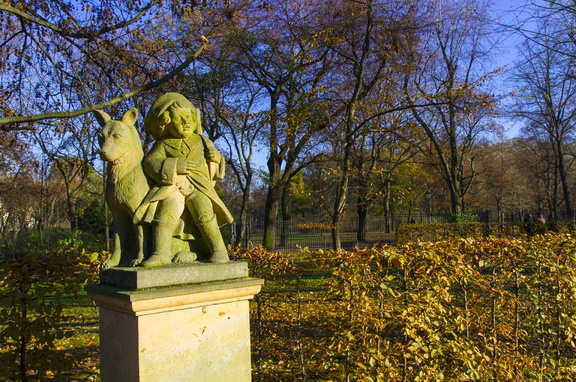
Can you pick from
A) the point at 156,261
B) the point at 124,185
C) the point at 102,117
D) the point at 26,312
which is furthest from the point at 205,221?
the point at 26,312

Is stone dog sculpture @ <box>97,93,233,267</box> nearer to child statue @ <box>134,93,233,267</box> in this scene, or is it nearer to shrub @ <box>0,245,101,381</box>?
child statue @ <box>134,93,233,267</box>

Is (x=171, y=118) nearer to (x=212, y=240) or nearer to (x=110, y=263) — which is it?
(x=212, y=240)

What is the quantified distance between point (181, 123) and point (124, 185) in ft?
2.25

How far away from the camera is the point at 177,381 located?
305cm

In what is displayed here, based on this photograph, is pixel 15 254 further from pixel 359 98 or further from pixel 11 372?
pixel 359 98

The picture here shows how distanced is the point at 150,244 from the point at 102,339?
0.80 metres

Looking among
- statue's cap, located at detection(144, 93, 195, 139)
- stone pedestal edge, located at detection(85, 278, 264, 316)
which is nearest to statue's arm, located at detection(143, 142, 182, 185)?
statue's cap, located at detection(144, 93, 195, 139)

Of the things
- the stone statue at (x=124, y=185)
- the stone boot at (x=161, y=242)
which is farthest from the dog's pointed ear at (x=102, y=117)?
the stone boot at (x=161, y=242)

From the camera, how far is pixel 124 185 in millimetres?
3434

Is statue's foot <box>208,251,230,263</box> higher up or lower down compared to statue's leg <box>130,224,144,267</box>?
lower down

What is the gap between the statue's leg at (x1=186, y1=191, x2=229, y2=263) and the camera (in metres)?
3.59

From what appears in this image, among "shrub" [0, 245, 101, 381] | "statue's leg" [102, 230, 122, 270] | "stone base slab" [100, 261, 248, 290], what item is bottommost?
"shrub" [0, 245, 101, 381]

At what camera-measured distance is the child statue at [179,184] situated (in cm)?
345

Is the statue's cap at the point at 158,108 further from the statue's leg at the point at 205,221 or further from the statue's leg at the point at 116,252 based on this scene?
the statue's leg at the point at 116,252
